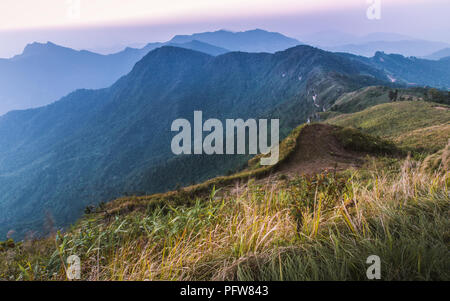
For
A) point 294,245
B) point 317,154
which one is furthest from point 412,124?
point 294,245

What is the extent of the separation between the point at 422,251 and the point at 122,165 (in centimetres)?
17949

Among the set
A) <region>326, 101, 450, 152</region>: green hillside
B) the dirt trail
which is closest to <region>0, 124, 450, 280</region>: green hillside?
the dirt trail

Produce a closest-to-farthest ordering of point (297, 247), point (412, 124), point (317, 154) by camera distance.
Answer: point (297, 247)
point (317, 154)
point (412, 124)

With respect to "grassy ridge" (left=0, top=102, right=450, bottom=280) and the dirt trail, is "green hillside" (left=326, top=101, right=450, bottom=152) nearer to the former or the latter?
the dirt trail

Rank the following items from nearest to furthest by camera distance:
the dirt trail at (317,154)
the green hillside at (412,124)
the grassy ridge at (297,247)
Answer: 1. the grassy ridge at (297,247)
2. the dirt trail at (317,154)
3. the green hillside at (412,124)

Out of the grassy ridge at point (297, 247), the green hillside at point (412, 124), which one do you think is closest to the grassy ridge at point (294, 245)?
the grassy ridge at point (297, 247)

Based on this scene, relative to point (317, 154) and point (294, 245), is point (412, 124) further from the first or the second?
point (294, 245)

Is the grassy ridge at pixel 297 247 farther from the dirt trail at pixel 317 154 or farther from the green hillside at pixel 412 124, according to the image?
the green hillside at pixel 412 124

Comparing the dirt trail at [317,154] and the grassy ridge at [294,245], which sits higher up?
the grassy ridge at [294,245]

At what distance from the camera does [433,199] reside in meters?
2.88

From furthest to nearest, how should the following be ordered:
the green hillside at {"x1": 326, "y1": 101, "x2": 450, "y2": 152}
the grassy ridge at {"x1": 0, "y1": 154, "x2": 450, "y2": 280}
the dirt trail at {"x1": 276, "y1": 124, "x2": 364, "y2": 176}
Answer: the green hillside at {"x1": 326, "y1": 101, "x2": 450, "y2": 152} → the dirt trail at {"x1": 276, "y1": 124, "x2": 364, "y2": 176} → the grassy ridge at {"x1": 0, "y1": 154, "x2": 450, "y2": 280}

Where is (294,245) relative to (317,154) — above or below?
above

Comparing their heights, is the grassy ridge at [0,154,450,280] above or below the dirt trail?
above
